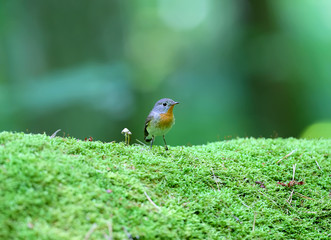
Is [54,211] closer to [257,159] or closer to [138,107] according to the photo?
[257,159]

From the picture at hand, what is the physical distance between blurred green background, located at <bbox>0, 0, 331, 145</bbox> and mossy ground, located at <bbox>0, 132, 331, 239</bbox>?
5.16 meters

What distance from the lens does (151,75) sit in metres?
11.8

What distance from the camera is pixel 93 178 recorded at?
6.66 ft

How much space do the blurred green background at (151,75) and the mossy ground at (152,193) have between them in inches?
203

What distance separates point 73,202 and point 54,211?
131mm

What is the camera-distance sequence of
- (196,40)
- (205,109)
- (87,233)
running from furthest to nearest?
(196,40) → (205,109) → (87,233)

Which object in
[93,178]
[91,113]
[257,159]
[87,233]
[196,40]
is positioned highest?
[196,40]

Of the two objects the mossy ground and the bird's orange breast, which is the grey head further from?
the mossy ground

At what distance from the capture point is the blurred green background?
771 cm

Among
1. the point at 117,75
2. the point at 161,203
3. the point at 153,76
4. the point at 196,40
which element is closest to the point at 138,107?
the point at 117,75

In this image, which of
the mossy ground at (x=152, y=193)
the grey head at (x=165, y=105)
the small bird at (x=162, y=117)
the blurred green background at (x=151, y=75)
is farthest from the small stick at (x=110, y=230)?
the blurred green background at (x=151, y=75)

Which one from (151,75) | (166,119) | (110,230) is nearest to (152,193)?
(110,230)

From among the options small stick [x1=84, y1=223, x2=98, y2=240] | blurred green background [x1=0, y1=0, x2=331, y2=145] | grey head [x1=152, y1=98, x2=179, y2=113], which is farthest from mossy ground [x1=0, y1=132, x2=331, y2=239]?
blurred green background [x1=0, y1=0, x2=331, y2=145]

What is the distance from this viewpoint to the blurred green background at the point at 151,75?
771 cm
